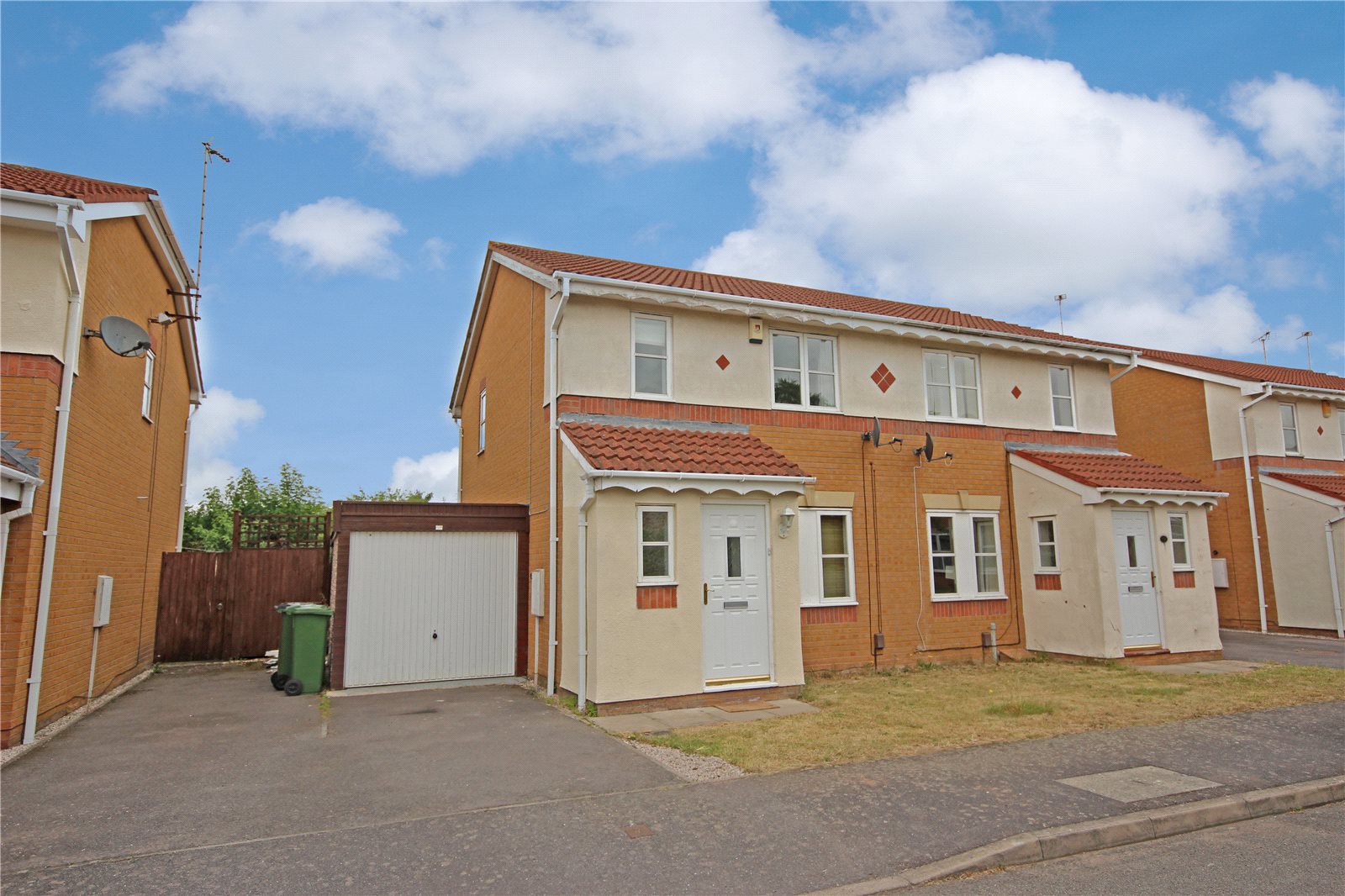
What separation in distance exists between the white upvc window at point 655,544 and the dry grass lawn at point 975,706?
208cm

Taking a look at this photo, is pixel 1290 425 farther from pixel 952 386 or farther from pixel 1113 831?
pixel 1113 831

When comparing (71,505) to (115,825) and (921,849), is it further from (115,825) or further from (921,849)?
(921,849)

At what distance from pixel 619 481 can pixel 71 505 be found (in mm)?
6220

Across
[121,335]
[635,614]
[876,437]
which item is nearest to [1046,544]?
[876,437]

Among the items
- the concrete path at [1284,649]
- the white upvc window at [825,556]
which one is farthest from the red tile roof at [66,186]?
the concrete path at [1284,649]

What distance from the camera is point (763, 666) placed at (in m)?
10.7

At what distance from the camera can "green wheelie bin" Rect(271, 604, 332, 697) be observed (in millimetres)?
11523

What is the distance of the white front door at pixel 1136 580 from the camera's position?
1360 centimetres

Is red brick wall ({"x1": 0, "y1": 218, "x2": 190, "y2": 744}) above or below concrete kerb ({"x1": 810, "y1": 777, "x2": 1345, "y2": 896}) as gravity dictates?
above

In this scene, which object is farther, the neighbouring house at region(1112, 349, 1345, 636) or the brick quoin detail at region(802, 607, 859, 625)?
the neighbouring house at region(1112, 349, 1345, 636)

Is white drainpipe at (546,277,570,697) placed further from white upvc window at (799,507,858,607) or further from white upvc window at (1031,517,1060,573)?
white upvc window at (1031,517,1060,573)

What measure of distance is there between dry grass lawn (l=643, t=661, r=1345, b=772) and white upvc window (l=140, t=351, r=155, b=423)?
980cm

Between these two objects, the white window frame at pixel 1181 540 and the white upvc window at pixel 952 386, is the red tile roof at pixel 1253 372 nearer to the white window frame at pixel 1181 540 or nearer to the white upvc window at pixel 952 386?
the white window frame at pixel 1181 540

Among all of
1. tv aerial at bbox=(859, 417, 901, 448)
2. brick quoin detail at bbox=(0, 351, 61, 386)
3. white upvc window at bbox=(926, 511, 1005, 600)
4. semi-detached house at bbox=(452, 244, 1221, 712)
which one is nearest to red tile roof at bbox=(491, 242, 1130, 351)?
semi-detached house at bbox=(452, 244, 1221, 712)
